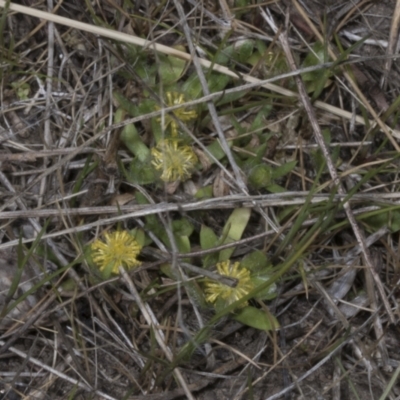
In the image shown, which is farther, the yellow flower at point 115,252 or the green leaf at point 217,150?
the green leaf at point 217,150

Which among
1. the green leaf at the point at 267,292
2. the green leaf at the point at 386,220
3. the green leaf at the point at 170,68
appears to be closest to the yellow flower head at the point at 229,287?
the green leaf at the point at 267,292

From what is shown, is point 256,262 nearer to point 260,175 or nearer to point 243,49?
point 260,175

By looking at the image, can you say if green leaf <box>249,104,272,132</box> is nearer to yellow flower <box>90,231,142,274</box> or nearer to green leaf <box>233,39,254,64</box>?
green leaf <box>233,39,254,64</box>

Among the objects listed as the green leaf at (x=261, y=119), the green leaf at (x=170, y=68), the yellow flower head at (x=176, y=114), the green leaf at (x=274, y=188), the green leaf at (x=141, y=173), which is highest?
the green leaf at (x=170, y=68)

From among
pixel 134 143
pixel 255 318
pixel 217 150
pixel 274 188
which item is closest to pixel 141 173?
pixel 134 143

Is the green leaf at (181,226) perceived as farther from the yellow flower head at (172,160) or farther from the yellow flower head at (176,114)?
the yellow flower head at (176,114)

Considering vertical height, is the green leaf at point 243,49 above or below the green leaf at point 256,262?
above

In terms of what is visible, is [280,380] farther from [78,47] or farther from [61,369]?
[78,47]
